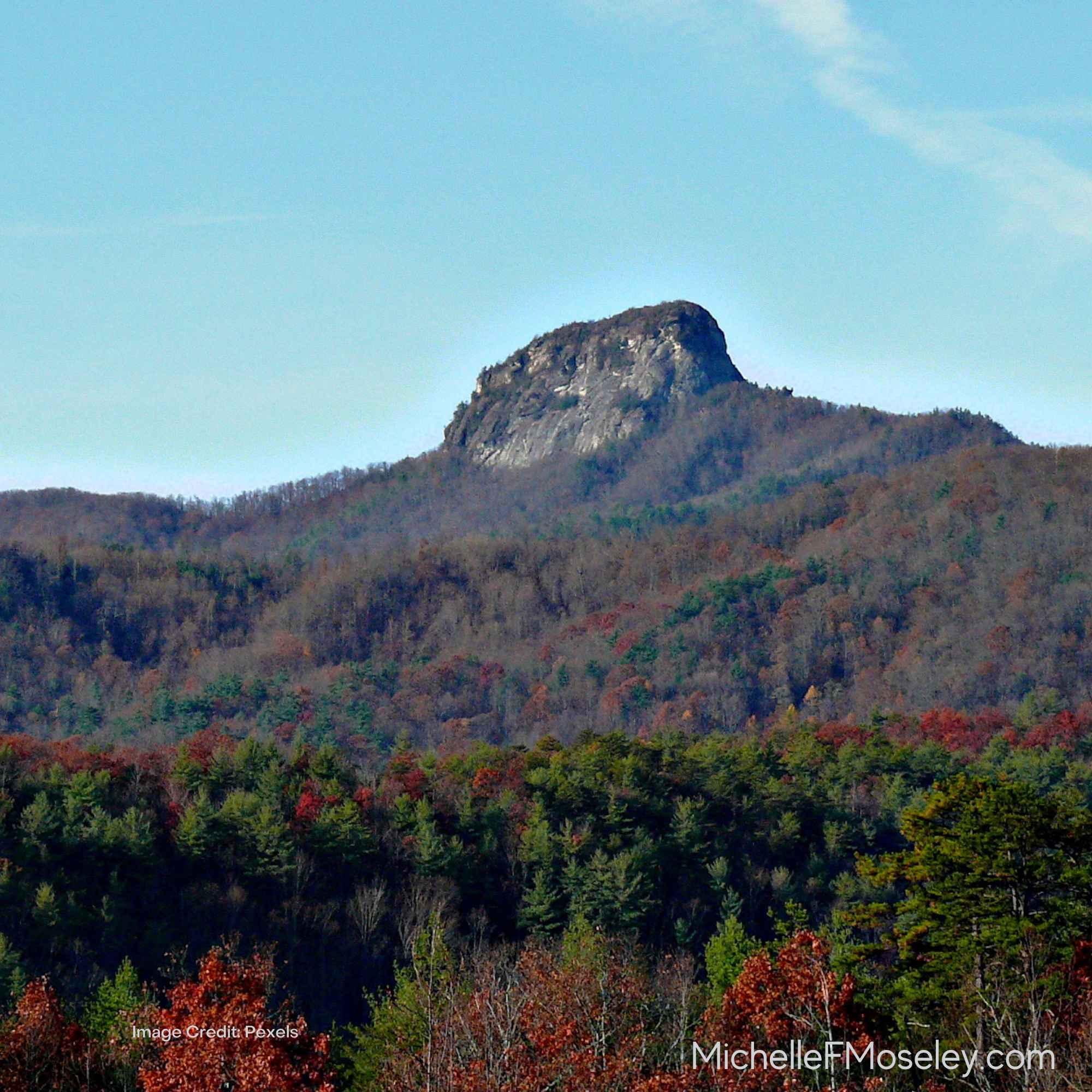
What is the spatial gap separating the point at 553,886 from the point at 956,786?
36672 millimetres

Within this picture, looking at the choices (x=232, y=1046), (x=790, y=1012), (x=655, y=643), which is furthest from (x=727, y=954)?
(x=655, y=643)

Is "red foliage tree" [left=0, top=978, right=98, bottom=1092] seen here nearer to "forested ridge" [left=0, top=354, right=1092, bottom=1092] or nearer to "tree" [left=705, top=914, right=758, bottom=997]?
"forested ridge" [left=0, top=354, right=1092, bottom=1092]

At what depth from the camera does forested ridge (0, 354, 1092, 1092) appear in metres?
29.0

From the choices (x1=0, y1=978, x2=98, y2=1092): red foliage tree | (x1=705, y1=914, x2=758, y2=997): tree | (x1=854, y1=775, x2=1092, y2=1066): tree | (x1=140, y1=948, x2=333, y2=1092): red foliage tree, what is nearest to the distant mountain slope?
(x1=705, y1=914, x2=758, y2=997): tree

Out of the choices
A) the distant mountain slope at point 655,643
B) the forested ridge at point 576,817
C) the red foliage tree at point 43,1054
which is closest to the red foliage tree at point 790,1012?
the forested ridge at point 576,817

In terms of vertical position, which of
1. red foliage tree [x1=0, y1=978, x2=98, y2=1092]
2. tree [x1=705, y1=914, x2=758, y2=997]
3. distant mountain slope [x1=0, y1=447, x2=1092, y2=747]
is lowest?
tree [x1=705, y1=914, x2=758, y2=997]

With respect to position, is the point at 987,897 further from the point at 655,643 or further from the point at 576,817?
the point at 655,643

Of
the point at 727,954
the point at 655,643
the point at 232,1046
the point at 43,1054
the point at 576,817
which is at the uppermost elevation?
the point at 655,643

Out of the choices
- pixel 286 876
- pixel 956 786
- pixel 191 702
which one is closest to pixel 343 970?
pixel 286 876

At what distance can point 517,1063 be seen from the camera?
25.9m

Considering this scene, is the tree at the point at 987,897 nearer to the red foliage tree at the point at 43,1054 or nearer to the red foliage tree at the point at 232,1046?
the red foliage tree at the point at 232,1046

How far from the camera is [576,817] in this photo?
77.1m

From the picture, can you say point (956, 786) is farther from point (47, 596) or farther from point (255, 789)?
point (47, 596)

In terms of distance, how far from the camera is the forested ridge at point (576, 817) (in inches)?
1142
